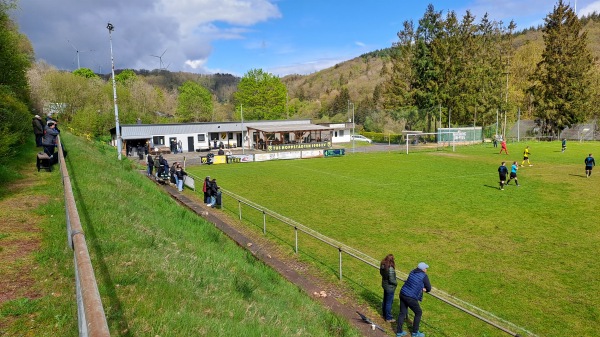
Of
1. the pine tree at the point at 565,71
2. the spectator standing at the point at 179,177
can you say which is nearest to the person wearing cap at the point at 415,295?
the spectator standing at the point at 179,177

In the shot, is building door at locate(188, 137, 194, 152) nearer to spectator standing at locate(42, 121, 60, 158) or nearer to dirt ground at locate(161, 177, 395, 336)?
dirt ground at locate(161, 177, 395, 336)

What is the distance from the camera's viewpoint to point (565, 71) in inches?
2367

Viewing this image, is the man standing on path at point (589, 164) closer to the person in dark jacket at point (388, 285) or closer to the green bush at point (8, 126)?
the person in dark jacket at point (388, 285)

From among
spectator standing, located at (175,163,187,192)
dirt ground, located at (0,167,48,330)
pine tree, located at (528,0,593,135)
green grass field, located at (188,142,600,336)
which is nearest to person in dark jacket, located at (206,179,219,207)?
green grass field, located at (188,142,600,336)

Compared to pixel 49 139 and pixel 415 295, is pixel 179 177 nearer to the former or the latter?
pixel 49 139

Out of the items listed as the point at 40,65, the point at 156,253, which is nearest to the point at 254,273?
the point at 156,253

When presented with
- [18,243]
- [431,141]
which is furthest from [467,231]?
[431,141]

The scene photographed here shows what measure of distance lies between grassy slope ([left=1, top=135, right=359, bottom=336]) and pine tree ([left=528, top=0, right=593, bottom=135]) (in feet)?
221

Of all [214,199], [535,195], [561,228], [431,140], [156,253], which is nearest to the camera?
[156,253]

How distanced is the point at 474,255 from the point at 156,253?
388 inches

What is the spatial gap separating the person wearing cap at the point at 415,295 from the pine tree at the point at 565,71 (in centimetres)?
6658

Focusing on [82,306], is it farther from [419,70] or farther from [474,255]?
[419,70]

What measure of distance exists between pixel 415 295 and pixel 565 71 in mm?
67481

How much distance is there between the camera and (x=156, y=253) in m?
7.43
